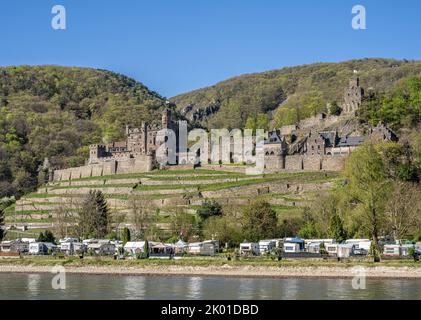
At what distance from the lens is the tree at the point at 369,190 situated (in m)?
59.2

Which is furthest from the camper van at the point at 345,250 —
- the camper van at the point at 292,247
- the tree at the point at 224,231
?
the tree at the point at 224,231

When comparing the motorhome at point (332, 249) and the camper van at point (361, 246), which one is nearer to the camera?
the camper van at point (361, 246)

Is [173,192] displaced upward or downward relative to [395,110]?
downward

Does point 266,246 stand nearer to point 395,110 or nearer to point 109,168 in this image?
point 395,110

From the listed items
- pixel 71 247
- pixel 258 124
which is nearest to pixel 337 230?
pixel 71 247

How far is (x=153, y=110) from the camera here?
178 meters

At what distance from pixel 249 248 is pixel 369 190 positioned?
1020 centimetres

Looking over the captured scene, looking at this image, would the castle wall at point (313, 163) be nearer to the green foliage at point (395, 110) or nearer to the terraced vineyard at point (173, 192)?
the terraced vineyard at point (173, 192)

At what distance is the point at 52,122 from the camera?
162 metres

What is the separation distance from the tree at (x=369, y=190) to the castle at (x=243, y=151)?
2025 cm

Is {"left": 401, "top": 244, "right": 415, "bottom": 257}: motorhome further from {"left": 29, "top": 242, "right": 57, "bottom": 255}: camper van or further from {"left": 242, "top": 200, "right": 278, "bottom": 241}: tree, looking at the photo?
{"left": 29, "top": 242, "right": 57, "bottom": 255}: camper van

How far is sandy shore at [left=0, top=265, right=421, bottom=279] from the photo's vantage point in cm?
4916

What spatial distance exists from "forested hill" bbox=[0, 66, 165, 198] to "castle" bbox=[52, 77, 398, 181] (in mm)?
9149

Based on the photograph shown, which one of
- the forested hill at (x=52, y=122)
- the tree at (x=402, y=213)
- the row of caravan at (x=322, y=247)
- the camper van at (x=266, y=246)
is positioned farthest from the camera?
the forested hill at (x=52, y=122)
